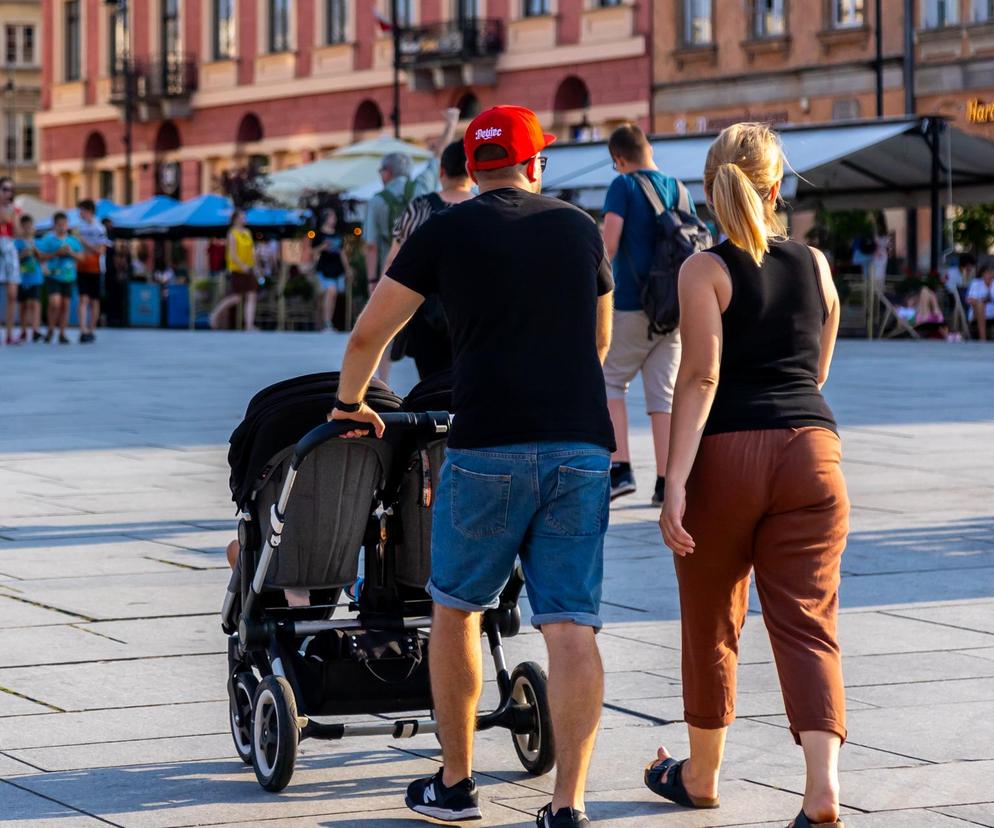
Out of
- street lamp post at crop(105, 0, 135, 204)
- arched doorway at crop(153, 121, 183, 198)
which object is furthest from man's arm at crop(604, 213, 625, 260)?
arched doorway at crop(153, 121, 183, 198)

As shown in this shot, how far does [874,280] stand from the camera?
96.9ft

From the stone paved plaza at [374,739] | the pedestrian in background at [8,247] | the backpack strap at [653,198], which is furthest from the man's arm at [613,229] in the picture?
the pedestrian in background at [8,247]

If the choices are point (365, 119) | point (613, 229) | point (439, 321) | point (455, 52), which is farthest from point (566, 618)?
point (365, 119)

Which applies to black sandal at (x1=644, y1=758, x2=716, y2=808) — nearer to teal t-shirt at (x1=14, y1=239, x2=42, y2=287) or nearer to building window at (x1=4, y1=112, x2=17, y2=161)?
teal t-shirt at (x1=14, y1=239, x2=42, y2=287)

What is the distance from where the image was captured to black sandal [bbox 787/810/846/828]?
14.6ft

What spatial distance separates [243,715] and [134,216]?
38.1 metres

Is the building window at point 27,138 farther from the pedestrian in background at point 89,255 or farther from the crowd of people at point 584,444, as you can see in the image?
the crowd of people at point 584,444

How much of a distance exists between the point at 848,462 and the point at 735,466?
7383 millimetres

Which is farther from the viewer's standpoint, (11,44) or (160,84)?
(11,44)

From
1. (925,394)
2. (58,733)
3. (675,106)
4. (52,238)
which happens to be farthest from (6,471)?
(675,106)

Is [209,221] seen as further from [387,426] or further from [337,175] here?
[387,426]

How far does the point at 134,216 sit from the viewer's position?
139ft

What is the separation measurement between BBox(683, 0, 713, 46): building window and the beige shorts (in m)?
34.9

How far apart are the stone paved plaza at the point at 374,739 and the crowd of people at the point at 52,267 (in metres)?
12.8
